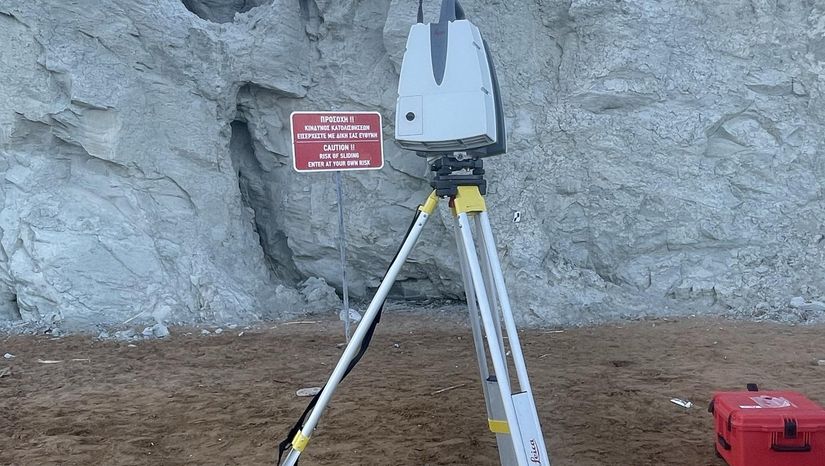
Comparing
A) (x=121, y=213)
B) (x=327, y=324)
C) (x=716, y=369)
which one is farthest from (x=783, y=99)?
(x=121, y=213)

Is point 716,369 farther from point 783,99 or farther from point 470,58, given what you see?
point 783,99

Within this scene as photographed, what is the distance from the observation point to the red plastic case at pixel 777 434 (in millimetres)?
2844

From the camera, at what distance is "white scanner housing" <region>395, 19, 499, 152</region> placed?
2.44m

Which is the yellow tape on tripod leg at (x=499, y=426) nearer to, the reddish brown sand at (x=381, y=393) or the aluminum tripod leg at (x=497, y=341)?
the aluminum tripod leg at (x=497, y=341)

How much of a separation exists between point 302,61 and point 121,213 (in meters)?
2.87

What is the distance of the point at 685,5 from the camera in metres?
7.71

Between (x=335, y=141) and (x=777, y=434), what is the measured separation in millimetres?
4019

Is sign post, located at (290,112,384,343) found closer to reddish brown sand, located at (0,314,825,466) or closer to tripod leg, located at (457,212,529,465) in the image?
reddish brown sand, located at (0,314,825,466)

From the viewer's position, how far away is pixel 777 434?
287 centimetres

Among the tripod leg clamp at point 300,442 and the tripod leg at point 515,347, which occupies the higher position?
the tripod leg at point 515,347

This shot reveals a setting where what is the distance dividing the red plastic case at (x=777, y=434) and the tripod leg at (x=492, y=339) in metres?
1.28

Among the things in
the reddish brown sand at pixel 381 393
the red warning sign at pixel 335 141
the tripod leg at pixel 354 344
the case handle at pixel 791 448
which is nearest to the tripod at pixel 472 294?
the tripod leg at pixel 354 344

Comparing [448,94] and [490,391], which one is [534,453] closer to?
[490,391]

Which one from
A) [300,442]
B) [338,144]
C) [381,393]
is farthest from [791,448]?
[338,144]
